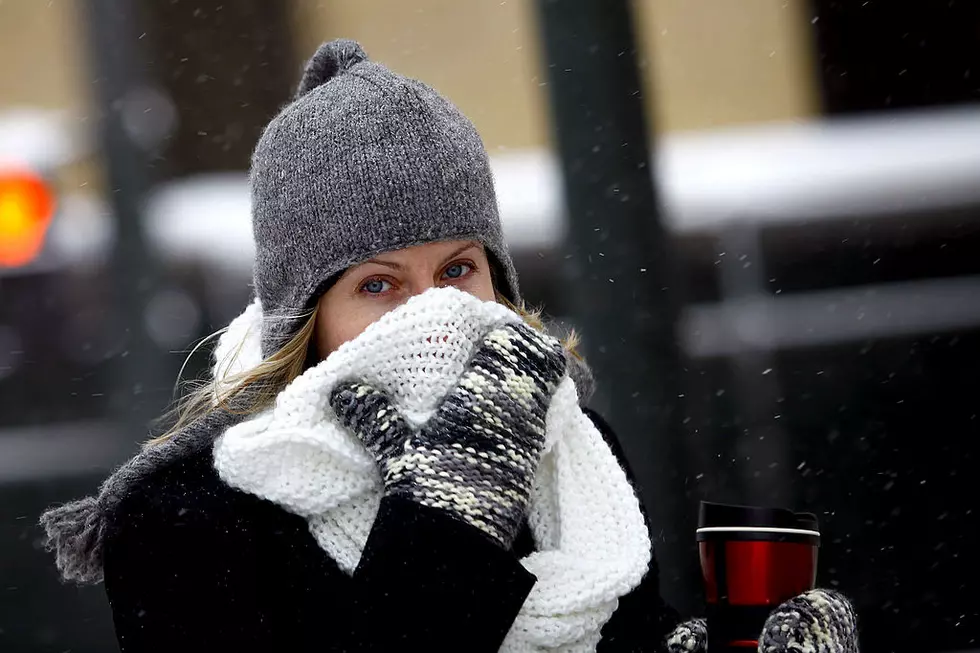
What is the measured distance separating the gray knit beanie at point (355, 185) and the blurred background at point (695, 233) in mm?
1546

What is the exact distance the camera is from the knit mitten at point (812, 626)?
6.09 ft

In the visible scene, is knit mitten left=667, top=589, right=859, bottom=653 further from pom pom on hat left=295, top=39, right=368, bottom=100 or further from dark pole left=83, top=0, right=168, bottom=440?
dark pole left=83, top=0, right=168, bottom=440

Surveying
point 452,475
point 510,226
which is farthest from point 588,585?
point 510,226

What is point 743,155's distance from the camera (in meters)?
4.74

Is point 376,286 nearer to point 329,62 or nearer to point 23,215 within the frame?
point 329,62

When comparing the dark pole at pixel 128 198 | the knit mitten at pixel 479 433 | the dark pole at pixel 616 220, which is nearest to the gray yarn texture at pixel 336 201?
the knit mitten at pixel 479 433

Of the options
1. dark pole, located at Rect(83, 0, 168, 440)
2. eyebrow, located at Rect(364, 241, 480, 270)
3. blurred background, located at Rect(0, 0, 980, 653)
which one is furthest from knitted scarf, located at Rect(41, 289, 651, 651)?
dark pole, located at Rect(83, 0, 168, 440)

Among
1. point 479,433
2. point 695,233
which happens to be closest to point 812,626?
point 479,433

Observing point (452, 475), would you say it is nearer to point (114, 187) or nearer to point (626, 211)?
point (626, 211)

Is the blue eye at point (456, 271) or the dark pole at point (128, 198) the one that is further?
the dark pole at point (128, 198)

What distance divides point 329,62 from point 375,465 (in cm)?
80

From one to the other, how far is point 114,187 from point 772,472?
2.37 meters

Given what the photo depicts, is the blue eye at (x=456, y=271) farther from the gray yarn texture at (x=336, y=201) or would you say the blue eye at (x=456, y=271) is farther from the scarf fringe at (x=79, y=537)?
the scarf fringe at (x=79, y=537)

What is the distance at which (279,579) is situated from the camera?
201cm
